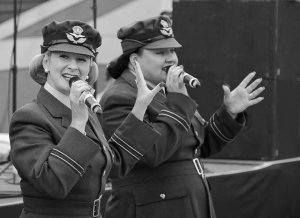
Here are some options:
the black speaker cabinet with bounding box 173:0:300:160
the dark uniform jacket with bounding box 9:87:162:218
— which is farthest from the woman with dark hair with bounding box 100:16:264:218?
the black speaker cabinet with bounding box 173:0:300:160

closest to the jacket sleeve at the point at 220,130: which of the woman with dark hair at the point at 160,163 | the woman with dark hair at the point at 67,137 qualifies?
the woman with dark hair at the point at 160,163

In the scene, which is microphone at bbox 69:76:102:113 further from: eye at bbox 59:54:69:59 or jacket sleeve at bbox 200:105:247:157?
jacket sleeve at bbox 200:105:247:157

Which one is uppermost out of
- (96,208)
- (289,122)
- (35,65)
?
(35,65)

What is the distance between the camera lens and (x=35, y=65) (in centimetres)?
308

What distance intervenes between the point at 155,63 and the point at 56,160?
1.00m

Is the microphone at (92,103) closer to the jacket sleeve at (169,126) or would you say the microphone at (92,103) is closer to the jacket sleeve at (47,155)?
the jacket sleeve at (47,155)

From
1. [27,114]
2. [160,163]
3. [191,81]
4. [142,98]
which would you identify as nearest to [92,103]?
[27,114]

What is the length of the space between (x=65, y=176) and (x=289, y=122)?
402cm

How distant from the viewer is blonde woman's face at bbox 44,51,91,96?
2.95 meters

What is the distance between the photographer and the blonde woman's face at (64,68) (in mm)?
2949

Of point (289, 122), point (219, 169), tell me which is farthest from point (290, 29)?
point (219, 169)

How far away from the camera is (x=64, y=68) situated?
Answer: 2.96 meters

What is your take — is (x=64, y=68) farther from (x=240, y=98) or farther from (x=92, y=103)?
(x=240, y=98)

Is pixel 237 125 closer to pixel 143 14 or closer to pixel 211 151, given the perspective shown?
pixel 211 151
